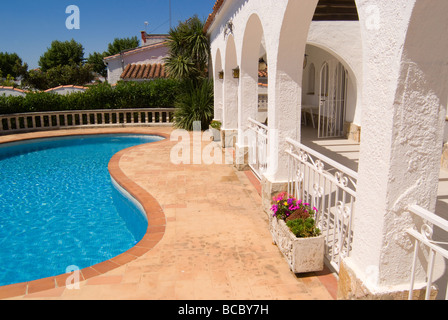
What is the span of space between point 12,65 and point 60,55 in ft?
26.3

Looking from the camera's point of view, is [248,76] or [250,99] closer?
[248,76]

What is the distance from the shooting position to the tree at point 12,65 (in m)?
50.9

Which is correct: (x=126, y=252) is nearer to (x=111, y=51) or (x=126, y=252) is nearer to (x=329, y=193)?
(x=329, y=193)

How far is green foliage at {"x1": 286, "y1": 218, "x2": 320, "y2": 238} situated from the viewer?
4270mm

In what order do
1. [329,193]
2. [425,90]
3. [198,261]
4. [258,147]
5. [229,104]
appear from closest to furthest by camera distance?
[425,90] < [329,193] < [198,261] < [258,147] < [229,104]

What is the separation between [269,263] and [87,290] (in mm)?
2291

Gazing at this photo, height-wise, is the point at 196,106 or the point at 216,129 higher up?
the point at 196,106

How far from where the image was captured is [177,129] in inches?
633

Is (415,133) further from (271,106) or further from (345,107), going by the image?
(345,107)

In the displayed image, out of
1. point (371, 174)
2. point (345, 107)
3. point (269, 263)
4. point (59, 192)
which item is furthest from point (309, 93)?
point (371, 174)

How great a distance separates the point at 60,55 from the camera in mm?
52500

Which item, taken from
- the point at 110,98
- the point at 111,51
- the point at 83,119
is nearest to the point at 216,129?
the point at 110,98

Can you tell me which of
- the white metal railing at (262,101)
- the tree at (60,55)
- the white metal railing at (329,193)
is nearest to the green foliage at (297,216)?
the white metal railing at (329,193)

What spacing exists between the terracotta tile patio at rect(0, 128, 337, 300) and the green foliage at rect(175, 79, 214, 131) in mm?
7821
